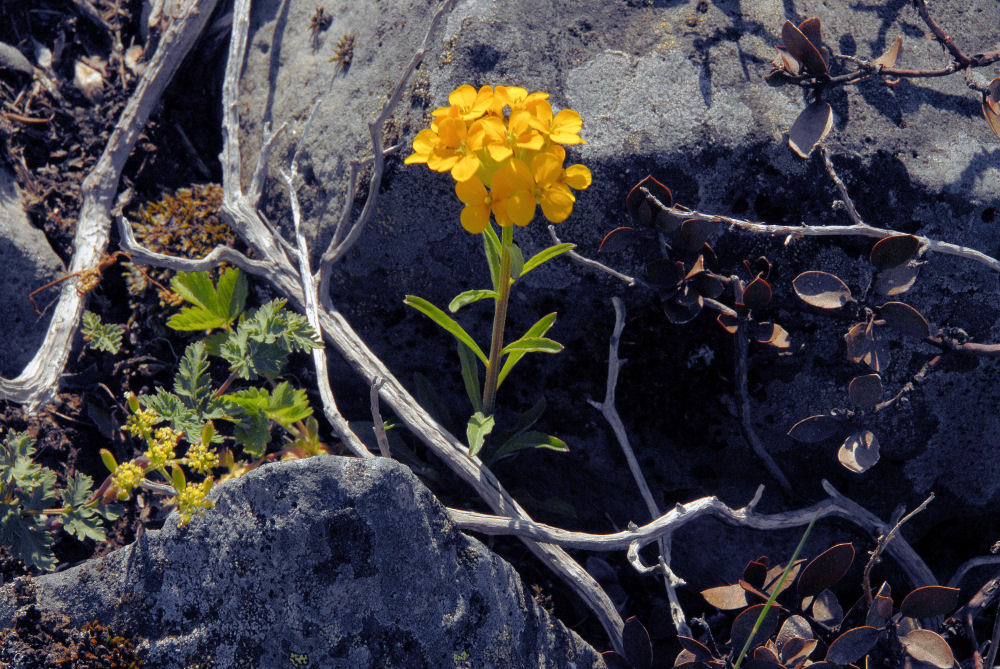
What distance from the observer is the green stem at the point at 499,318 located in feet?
7.38

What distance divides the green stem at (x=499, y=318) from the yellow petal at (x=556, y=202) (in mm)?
131

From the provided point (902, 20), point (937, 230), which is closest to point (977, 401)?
point (937, 230)

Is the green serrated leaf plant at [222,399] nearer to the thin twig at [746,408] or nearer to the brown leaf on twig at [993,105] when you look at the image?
the thin twig at [746,408]

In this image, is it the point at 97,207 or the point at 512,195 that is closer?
the point at 512,195

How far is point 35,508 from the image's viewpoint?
2.68 meters

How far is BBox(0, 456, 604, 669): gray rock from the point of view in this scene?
221cm

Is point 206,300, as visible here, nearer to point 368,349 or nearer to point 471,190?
point 368,349

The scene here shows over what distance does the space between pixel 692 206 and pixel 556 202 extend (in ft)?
2.72

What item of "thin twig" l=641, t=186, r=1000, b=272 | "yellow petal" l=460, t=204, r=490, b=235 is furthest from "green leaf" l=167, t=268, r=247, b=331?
"thin twig" l=641, t=186, r=1000, b=272

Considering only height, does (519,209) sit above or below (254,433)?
above

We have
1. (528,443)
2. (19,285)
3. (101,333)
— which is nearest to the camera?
(528,443)

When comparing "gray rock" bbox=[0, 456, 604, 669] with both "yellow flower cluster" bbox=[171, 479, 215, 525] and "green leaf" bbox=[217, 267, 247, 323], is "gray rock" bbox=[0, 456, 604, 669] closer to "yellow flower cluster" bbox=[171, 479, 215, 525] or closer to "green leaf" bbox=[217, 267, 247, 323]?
"yellow flower cluster" bbox=[171, 479, 215, 525]

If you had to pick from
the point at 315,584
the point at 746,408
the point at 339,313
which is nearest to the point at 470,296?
the point at 339,313

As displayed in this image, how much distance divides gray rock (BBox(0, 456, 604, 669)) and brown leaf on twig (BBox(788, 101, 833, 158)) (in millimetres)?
1814
